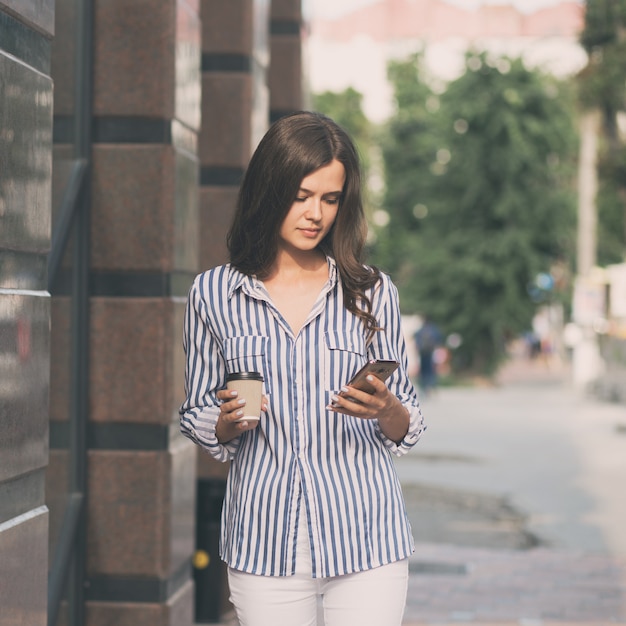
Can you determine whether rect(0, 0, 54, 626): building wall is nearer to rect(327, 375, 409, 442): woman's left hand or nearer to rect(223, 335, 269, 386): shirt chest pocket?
rect(223, 335, 269, 386): shirt chest pocket

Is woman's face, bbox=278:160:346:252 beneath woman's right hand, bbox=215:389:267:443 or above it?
above

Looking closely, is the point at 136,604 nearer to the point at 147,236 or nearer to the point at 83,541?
the point at 83,541

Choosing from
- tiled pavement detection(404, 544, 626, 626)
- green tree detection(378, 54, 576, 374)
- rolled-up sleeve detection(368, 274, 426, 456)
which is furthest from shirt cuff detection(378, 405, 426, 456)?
green tree detection(378, 54, 576, 374)

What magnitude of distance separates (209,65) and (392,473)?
13.6 ft

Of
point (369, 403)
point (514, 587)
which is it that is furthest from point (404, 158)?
point (369, 403)

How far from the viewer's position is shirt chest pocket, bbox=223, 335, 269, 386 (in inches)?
122

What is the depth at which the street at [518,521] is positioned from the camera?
773 centimetres

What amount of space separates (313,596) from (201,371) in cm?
54

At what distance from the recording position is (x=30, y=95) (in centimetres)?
338

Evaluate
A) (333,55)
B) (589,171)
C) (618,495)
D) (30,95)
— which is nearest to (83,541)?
(30,95)

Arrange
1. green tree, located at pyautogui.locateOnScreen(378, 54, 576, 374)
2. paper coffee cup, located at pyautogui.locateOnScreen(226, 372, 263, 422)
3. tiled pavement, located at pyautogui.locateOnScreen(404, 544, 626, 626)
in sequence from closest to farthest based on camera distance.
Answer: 1. paper coffee cup, located at pyautogui.locateOnScreen(226, 372, 263, 422)
2. tiled pavement, located at pyautogui.locateOnScreen(404, 544, 626, 626)
3. green tree, located at pyautogui.locateOnScreen(378, 54, 576, 374)

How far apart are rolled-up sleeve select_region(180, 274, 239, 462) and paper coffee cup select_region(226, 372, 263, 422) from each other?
25 cm

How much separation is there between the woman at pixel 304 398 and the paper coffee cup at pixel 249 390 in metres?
0.06

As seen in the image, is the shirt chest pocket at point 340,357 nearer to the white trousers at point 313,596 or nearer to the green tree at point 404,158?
the white trousers at point 313,596
